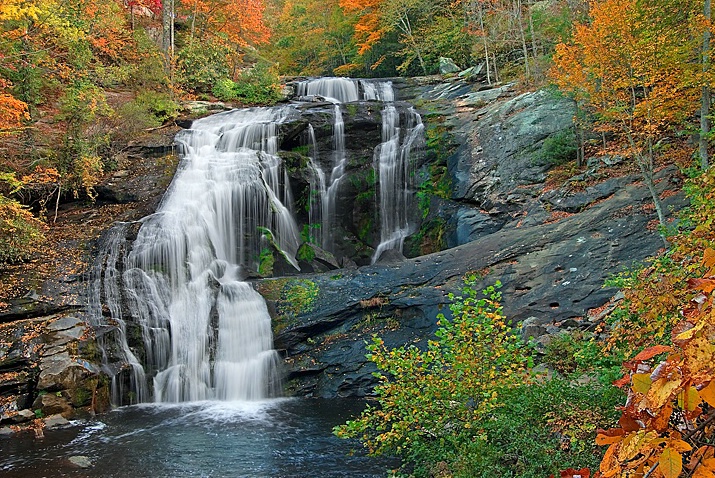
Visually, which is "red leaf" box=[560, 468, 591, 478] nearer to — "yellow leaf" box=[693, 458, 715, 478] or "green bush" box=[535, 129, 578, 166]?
"yellow leaf" box=[693, 458, 715, 478]

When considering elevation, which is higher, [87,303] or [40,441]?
[87,303]

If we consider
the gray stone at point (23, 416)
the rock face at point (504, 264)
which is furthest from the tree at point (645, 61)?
the gray stone at point (23, 416)

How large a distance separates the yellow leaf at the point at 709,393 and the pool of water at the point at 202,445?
6081 mm

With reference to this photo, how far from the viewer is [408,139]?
62.9ft

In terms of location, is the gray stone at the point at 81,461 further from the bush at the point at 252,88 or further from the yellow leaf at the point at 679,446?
the bush at the point at 252,88

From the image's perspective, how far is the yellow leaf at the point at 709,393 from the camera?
3.69 feet

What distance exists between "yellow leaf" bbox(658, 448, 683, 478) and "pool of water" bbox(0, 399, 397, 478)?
598cm

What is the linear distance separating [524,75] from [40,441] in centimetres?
2073

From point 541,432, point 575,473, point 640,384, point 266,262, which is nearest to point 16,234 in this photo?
point 266,262

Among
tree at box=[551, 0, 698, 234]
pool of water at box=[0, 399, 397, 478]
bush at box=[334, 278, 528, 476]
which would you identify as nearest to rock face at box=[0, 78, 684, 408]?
pool of water at box=[0, 399, 397, 478]

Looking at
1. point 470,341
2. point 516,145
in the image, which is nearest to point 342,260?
point 516,145

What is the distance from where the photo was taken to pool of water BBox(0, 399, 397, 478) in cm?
764

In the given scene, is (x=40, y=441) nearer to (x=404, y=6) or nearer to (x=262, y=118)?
(x=262, y=118)

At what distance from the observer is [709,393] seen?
113cm
